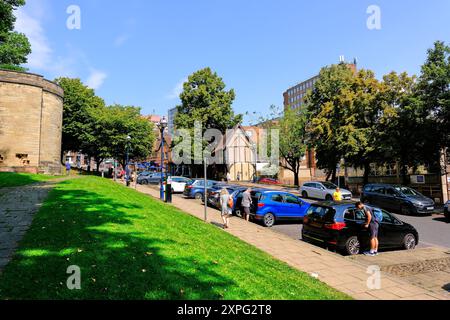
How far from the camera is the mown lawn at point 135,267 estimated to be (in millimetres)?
4469

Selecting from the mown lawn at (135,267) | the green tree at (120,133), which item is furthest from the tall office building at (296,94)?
the mown lawn at (135,267)

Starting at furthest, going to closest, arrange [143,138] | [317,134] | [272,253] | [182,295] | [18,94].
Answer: [143,138]
[317,134]
[18,94]
[272,253]
[182,295]

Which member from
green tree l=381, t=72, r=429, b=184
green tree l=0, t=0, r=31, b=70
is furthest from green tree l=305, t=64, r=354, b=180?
green tree l=0, t=0, r=31, b=70

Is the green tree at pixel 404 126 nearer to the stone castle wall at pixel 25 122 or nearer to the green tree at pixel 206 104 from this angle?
the green tree at pixel 206 104

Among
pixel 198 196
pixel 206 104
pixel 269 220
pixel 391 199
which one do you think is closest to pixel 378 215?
pixel 269 220

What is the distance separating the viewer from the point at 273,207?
1527 cm

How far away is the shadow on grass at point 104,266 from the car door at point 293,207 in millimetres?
8960

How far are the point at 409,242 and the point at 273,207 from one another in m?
5.89

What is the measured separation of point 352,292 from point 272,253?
3.38 metres

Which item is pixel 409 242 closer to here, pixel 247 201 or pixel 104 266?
pixel 247 201

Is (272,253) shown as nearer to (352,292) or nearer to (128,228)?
(352,292)

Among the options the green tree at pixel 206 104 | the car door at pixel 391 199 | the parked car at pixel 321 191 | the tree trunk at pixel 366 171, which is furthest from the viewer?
the green tree at pixel 206 104

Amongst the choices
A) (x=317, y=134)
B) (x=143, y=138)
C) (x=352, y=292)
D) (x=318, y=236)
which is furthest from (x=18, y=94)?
(x=352, y=292)
